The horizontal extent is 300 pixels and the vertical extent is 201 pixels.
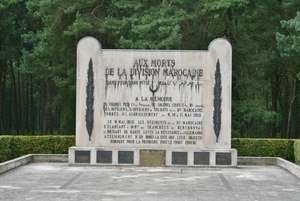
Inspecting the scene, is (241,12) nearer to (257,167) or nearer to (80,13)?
(80,13)

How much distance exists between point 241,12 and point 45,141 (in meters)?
18.3

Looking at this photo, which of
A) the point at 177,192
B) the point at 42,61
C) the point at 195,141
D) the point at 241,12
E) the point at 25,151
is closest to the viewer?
the point at 177,192

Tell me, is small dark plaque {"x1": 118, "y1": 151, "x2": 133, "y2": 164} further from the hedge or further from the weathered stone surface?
the hedge

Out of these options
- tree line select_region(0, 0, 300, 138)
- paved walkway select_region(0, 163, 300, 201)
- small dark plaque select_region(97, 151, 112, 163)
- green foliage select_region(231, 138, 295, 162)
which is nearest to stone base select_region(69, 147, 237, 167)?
small dark plaque select_region(97, 151, 112, 163)

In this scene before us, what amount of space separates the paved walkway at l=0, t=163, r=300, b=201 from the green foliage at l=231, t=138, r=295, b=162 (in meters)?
2.71

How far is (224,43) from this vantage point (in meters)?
21.8

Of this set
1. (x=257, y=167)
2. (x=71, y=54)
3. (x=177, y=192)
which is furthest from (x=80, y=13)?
(x=177, y=192)

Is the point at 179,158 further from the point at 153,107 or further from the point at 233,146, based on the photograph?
the point at 233,146

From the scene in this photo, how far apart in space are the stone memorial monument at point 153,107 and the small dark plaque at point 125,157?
3 centimetres

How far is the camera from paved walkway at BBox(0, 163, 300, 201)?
546 inches

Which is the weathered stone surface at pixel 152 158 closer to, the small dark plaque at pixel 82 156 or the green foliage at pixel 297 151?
the small dark plaque at pixel 82 156

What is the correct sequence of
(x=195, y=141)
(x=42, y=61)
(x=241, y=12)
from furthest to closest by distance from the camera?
(x=42, y=61) → (x=241, y=12) → (x=195, y=141)

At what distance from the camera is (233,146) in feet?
79.0

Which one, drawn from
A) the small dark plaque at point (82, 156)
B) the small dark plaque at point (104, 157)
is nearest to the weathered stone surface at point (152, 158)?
the small dark plaque at point (104, 157)
